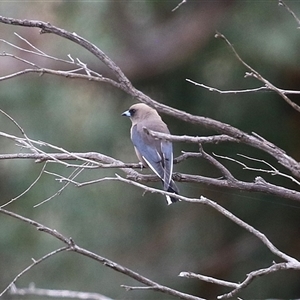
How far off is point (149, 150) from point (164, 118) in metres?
2.27

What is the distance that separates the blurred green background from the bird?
5.35ft

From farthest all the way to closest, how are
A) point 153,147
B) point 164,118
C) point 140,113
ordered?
point 164,118 → point 140,113 → point 153,147

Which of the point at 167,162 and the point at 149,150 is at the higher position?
the point at 149,150

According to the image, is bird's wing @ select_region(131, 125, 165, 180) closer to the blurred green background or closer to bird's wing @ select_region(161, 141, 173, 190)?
bird's wing @ select_region(161, 141, 173, 190)

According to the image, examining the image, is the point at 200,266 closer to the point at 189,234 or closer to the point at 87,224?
the point at 189,234

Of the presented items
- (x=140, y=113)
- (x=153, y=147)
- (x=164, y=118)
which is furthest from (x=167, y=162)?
(x=164, y=118)

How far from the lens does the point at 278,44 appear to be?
590cm

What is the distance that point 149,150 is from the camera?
412 centimetres

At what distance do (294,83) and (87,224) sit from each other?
8.87ft

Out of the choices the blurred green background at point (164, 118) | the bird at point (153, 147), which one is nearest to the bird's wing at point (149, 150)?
the bird at point (153, 147)

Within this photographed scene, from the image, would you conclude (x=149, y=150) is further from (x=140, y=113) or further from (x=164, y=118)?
(x=164, y=118)

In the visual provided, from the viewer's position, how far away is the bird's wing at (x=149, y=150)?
380 cm

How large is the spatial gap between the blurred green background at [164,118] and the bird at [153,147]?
1.63 metres

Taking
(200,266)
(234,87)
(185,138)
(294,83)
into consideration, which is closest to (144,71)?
(234,87)
